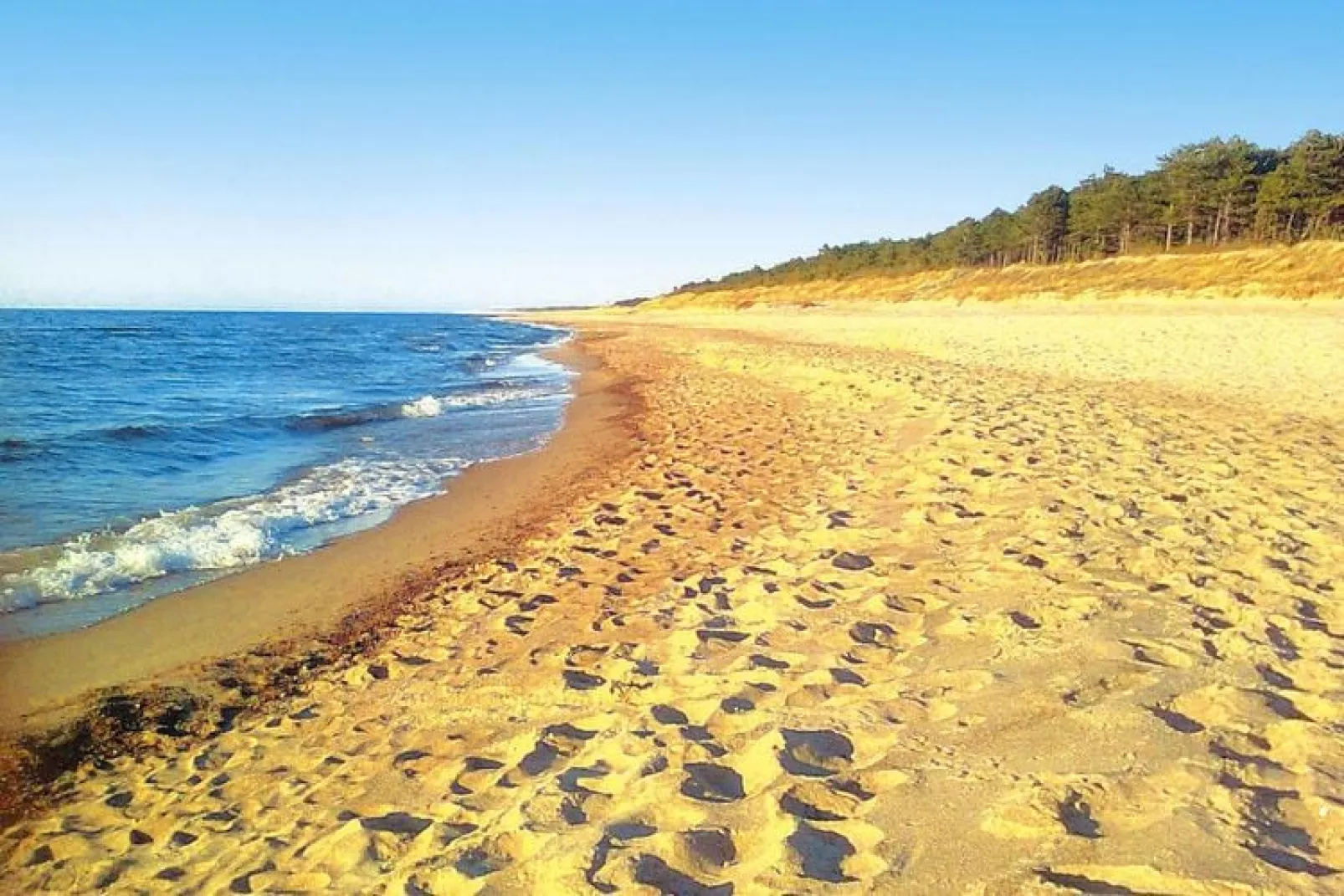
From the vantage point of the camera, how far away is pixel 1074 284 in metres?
40.4

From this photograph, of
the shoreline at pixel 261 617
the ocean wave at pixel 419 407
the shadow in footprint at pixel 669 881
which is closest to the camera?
the shadow in footprint at pixel 669 881

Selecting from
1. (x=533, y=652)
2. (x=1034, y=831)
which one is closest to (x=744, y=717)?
(x=1034, y=831)

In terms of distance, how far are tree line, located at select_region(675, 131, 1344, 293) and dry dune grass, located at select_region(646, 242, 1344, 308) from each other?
4.01m

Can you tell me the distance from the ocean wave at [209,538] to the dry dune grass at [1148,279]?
28966 millimetres

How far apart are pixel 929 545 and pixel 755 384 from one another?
12167mm

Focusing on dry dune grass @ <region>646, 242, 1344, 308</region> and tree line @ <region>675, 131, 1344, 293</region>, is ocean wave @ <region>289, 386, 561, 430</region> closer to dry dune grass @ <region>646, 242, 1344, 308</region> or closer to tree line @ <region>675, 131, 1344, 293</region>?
dry dune grass @ <region>646, 242, 1344, 308</region>

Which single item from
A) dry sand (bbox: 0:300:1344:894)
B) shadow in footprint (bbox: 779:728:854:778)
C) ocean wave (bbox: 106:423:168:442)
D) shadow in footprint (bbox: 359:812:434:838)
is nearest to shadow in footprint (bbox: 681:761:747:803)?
dry sand (bbox: 0:300:1344:894)

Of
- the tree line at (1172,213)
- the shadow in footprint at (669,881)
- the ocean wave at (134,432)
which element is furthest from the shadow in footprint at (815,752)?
the tree line at (1172,213)

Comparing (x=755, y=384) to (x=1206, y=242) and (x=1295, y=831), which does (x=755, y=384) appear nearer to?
(x=1295, y=831)

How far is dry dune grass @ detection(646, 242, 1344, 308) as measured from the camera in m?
28.7

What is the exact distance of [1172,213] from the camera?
46406 mm

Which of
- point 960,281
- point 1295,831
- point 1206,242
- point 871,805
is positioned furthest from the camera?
point 960,281

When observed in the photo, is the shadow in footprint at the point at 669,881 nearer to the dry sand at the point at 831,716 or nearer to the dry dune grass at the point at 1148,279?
the dry sand at the point at 831,716

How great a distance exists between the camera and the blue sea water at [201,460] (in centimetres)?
650
